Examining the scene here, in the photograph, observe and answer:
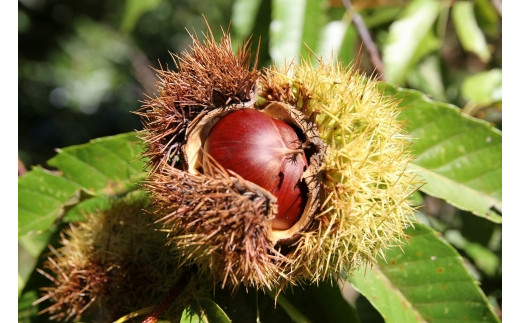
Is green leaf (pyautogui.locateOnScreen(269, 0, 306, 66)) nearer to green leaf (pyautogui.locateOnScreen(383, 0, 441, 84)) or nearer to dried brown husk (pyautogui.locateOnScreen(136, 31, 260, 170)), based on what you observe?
green leaf (pyautogui.locateOnScreen(383, 0, 441, 84))

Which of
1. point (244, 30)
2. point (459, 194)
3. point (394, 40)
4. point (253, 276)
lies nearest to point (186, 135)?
point (253, 276)

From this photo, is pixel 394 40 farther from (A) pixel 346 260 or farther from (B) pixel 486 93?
(A) pixel 346 260

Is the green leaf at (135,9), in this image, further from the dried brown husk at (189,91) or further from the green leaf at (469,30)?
the green leaf at (469,30)

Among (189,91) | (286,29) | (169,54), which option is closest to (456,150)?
(286,29)

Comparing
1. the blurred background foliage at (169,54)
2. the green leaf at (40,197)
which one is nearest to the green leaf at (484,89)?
the blurred background foliage at (169,54)

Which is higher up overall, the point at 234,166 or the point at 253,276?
the point at 234,166

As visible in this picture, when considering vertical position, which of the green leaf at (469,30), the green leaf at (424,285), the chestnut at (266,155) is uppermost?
the green leaf at (469,30)

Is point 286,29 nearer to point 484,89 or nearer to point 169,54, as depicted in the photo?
point 484,89

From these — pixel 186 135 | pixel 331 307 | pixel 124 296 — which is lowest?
pixel 124 296
